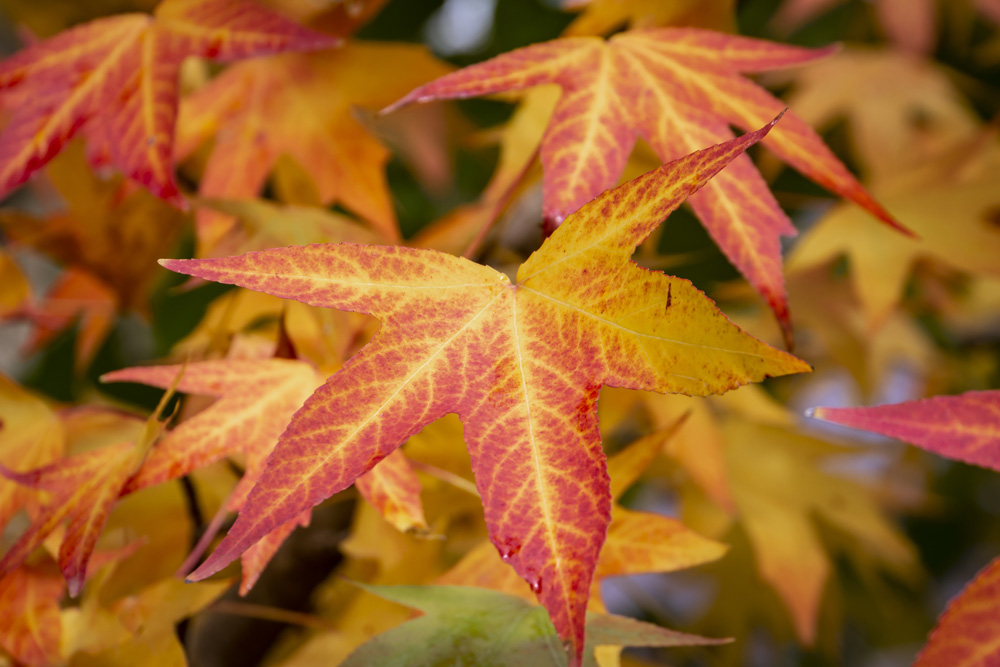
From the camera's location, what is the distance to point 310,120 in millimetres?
608

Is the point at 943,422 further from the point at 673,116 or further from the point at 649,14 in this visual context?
the point at 649,14

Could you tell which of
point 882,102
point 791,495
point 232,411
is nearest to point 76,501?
point 232,411

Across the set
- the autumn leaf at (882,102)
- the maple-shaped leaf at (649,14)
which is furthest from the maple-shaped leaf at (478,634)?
the autumn leaf at (882,102)

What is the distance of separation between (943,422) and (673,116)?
0.23 metres

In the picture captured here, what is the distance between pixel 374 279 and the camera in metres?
0.34

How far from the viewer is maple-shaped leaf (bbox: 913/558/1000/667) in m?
0.33

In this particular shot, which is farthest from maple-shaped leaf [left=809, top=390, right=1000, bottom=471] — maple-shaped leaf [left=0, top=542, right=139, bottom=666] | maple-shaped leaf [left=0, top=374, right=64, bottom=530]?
maple-shaped leaf [left=0, top=374, right=64, bottom=530]

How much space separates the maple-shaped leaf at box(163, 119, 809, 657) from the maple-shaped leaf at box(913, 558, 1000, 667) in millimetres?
162

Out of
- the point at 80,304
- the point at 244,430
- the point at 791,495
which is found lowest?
the point at 791,495

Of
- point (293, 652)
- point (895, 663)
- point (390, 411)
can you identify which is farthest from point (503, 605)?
point (895, 663)

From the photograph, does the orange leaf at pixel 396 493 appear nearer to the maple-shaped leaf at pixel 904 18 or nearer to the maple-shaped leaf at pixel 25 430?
the maple-shaped leaf at pixel 25 430

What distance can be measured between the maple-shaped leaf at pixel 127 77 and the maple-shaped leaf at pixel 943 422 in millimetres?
400

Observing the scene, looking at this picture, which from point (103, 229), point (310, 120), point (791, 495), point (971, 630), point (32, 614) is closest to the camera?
point (971, 630)

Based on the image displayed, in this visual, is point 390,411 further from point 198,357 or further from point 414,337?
point 198,357
